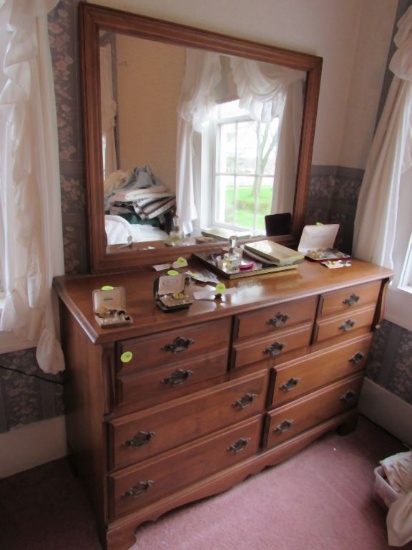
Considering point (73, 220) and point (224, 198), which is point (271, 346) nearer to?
point (224, 198)

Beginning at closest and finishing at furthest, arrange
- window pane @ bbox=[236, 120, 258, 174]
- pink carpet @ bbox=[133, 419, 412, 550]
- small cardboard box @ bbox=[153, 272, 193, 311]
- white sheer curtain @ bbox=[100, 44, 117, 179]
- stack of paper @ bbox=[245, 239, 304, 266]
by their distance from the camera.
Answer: small cardboard box @ bbox=[153, 272, 193, 311], white sheer curtain @ bbox=[100, 44, 117, 179], pink carpet @ bbox=[133, 419, 412, 550], stack of paper @ bbox=[245, 239, 304, 266], window pane @ bbox=[236, 120, 258, 174]

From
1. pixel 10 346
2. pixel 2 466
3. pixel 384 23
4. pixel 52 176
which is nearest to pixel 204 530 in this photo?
pixel 2 466

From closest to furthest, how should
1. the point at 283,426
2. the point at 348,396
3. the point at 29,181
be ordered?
the point at 29,181 → the point at 283,426 → the point at 348,396

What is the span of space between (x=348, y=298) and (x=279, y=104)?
964 millimetres

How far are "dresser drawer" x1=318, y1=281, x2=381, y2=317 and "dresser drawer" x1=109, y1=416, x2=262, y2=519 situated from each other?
1.78 ft

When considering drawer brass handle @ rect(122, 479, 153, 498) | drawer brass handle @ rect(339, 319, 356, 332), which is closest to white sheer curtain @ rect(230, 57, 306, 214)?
drawer brass handle @ rect(339, 319, 356, 332)

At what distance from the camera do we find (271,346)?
144 centimetres

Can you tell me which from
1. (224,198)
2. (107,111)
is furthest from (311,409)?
(107,111)

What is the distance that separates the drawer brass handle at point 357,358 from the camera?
1.78 m

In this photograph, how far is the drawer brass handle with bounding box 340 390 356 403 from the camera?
6.06 ft

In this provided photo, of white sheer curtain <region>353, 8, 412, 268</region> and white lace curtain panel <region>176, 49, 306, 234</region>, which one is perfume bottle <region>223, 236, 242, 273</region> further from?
white sheer curtain <region>353, 8, 412, 268</region>

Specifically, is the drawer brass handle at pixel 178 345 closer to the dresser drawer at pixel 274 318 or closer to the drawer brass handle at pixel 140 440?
the dresser drawer at pixel 274 318

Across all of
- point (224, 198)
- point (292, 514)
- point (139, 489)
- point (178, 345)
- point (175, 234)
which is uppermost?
point (224, 198)

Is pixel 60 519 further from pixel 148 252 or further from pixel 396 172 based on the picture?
pixel 396 172
